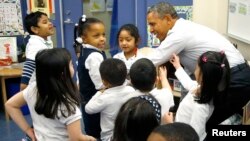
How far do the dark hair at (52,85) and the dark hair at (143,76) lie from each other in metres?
0.42

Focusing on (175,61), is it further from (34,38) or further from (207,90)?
(34,38)

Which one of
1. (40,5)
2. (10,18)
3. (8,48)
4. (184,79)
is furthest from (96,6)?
(184,79)

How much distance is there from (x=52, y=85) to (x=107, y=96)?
380 mm

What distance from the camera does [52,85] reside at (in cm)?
167

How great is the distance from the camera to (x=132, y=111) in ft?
4.44

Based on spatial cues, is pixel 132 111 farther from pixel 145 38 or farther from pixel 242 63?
pixel 145 38

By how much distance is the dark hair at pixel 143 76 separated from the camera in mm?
1936

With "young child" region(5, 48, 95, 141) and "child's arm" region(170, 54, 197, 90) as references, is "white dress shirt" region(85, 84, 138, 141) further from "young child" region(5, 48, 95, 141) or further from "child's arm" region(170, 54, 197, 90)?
"child's arm" region(170, 54, 197, 90)

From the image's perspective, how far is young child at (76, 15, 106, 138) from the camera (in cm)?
215

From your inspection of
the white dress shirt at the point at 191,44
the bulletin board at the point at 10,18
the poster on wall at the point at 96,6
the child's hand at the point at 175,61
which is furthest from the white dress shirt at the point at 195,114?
the bulletin board at the point at 10,18

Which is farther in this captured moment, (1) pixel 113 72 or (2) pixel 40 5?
(2) pixel 40 5

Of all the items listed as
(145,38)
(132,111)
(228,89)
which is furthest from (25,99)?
(145,38)

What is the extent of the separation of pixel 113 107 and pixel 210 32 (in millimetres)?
898

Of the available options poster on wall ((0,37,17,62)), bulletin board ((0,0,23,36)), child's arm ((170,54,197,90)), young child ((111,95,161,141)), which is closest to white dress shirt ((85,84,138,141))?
child's arm ((170,54,197,90))
